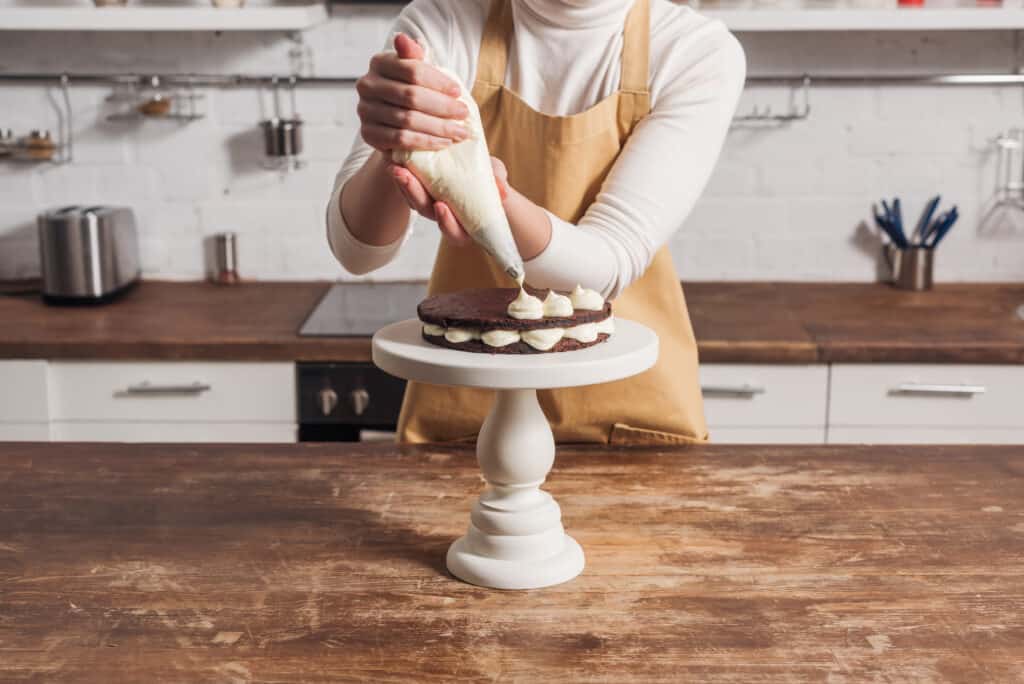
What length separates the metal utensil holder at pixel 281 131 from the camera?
2.87 m

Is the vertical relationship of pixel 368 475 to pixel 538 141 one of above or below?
below

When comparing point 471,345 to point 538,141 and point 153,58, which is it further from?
point 153,58

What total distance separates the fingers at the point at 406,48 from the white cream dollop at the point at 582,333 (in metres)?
0.32

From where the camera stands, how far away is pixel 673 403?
1639 millimetres

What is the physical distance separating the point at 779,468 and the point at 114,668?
86 centimetres

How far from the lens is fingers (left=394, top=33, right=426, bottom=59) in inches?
45.0

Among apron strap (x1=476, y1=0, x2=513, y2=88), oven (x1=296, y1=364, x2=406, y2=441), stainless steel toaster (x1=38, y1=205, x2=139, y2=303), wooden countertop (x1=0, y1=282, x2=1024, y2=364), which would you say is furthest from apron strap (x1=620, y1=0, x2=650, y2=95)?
stainless steel toaster (x1=38, y1=205, x2=139, y2=303)

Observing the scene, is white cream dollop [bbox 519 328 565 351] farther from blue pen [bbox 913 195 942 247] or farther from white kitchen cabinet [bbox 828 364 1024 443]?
blue pen [bbox 913 195 942 247]

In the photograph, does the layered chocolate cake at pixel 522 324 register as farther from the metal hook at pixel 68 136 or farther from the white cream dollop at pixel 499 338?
the metal hook at pixel 68 136

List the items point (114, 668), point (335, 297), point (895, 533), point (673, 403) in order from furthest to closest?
1. point (335, 297)
2. point (673, 403)
3. point (895, 533)
4. point (114, 668)

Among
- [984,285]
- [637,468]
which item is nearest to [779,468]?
[637,468]

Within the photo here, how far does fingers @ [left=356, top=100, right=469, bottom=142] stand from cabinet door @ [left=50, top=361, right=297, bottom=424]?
1.31 metres

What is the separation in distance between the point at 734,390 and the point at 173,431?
1203 mm

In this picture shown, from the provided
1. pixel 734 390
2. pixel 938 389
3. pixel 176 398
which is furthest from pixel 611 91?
pixel 176 398
